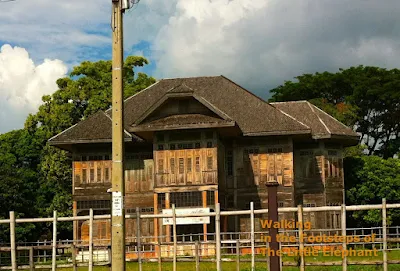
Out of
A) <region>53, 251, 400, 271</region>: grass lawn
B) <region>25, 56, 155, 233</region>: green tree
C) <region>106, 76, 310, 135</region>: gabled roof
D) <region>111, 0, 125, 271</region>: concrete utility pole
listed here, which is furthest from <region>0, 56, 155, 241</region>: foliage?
<region>111, 0, 125, 271</region>: concrete utility pole

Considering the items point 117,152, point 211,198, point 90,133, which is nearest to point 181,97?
point 211,198

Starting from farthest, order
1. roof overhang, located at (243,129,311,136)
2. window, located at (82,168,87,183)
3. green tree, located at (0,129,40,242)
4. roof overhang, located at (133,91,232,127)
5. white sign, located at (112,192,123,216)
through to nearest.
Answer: green tree, located at (0,129,40,242), window, located at (82,168,87,183), roof overhang, located at (243,129,311,136), roof overhang, located at (133,91,232,127), white sign, located at (112,192,123,216)

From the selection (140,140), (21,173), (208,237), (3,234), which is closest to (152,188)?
(140,140)

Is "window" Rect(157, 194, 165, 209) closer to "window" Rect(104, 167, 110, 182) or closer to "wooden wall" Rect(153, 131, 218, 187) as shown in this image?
"wooden wall" Rect(153, 131, 218, 187)

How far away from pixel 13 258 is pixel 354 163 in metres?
28.3

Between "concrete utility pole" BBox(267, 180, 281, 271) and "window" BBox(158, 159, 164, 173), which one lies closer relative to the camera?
"concrete utility pole" BBox(267, 180, 281, 271)

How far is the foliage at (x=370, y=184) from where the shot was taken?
39.3 m

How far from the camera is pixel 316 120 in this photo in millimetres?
36125

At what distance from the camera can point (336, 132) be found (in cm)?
3516

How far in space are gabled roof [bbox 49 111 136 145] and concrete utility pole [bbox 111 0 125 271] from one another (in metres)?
24.3

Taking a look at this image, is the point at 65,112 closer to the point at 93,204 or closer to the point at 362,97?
the point at 93,204

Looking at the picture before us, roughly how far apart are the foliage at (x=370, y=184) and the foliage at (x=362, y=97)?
22.3 ft

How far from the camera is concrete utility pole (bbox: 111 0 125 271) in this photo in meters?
9.27

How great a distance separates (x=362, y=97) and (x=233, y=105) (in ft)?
52.3
